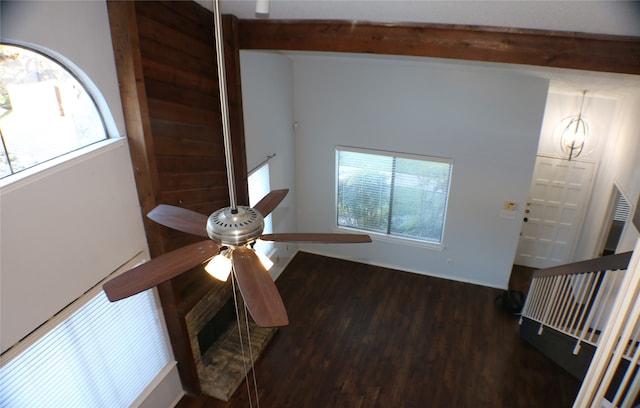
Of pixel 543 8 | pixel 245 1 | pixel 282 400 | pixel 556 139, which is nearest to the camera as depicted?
pixel 543 8

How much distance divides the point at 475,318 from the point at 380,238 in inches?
74.1

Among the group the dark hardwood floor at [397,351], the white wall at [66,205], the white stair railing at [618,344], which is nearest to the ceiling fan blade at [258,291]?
the white stair railing at [618,344]

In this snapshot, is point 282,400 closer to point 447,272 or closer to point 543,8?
point 447,272

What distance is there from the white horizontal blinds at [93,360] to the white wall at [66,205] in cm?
23

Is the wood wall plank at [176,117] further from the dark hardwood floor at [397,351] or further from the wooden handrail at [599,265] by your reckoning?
the wooden handrail at [599,265]

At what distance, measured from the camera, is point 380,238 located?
6.88m

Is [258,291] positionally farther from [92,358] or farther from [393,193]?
[393,193]

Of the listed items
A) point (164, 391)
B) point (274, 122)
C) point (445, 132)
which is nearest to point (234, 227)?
point (164, 391)

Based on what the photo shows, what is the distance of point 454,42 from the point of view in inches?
136

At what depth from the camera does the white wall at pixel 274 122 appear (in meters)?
5.11

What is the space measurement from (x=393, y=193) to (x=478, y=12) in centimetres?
382

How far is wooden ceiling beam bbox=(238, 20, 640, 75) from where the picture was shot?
312 centimetres

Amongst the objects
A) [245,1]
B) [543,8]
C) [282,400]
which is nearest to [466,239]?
[282,400]

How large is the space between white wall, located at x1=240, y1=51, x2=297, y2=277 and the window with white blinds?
2327mm
